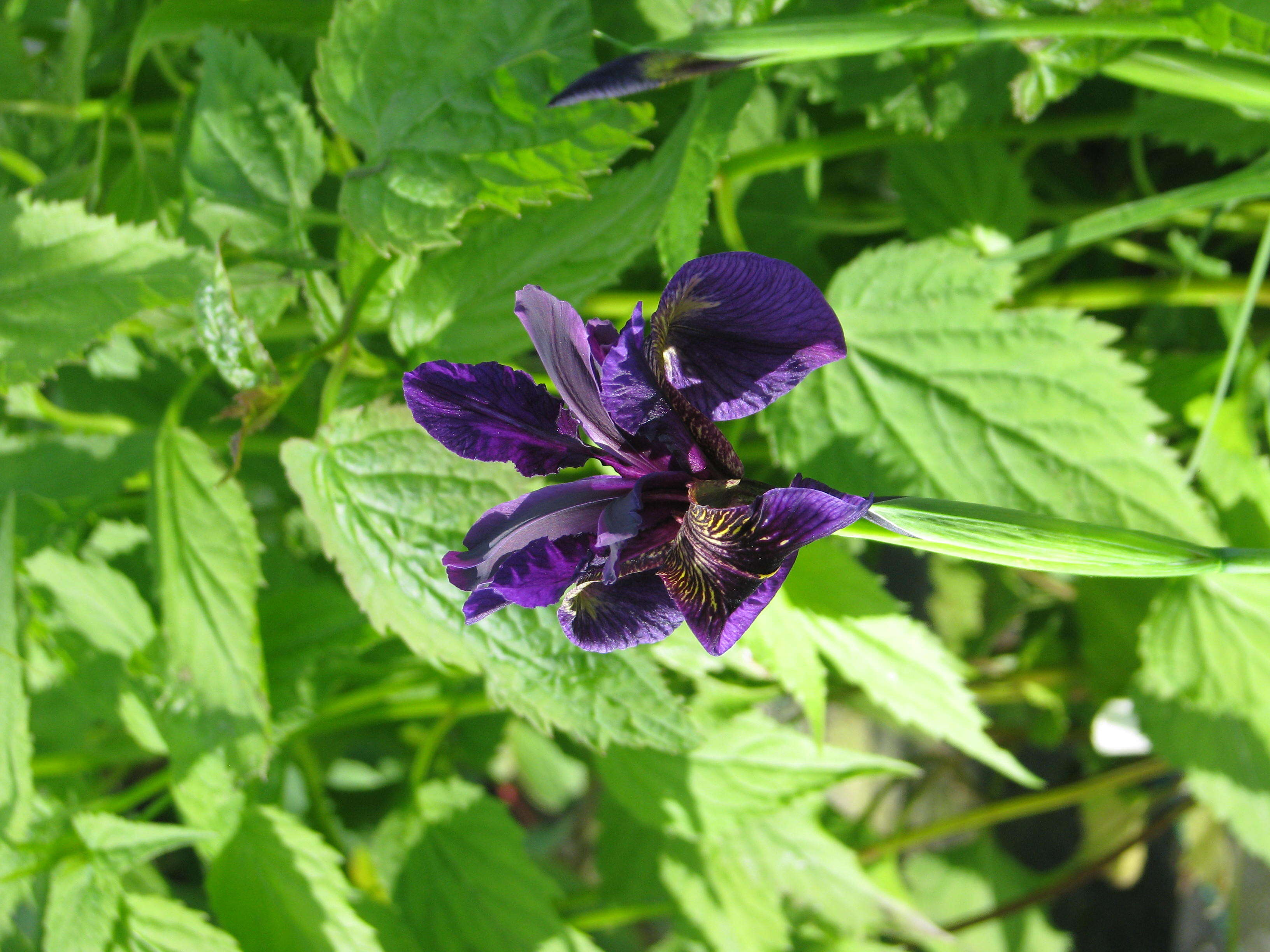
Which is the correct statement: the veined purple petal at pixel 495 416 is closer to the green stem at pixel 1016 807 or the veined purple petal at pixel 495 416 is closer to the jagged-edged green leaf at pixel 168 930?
the jagged-edged green leaf at pixel 168 930

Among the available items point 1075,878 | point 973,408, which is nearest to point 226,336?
point 973,408

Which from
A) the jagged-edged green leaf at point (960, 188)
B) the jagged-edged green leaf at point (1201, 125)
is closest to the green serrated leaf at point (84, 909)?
the jagged-edged green leaf at point (960, 188)

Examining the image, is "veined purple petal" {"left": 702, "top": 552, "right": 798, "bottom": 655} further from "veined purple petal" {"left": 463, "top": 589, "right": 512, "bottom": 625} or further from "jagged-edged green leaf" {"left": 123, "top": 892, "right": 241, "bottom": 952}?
"jagged-edged green leaf" {"left": 123, "top": 892, "right": 241, "bottom": 952}

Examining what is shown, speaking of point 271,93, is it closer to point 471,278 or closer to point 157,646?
point 471,278

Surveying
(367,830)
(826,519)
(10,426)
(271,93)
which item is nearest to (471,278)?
(271,93)

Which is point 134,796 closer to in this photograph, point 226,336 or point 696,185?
point 226,336

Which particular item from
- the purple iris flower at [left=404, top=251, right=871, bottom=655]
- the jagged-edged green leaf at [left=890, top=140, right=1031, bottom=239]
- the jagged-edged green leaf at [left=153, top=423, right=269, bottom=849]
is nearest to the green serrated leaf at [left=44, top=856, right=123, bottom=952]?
the jagged-edged green leaf at [left=153, top=423, right=269, bottom=849]
